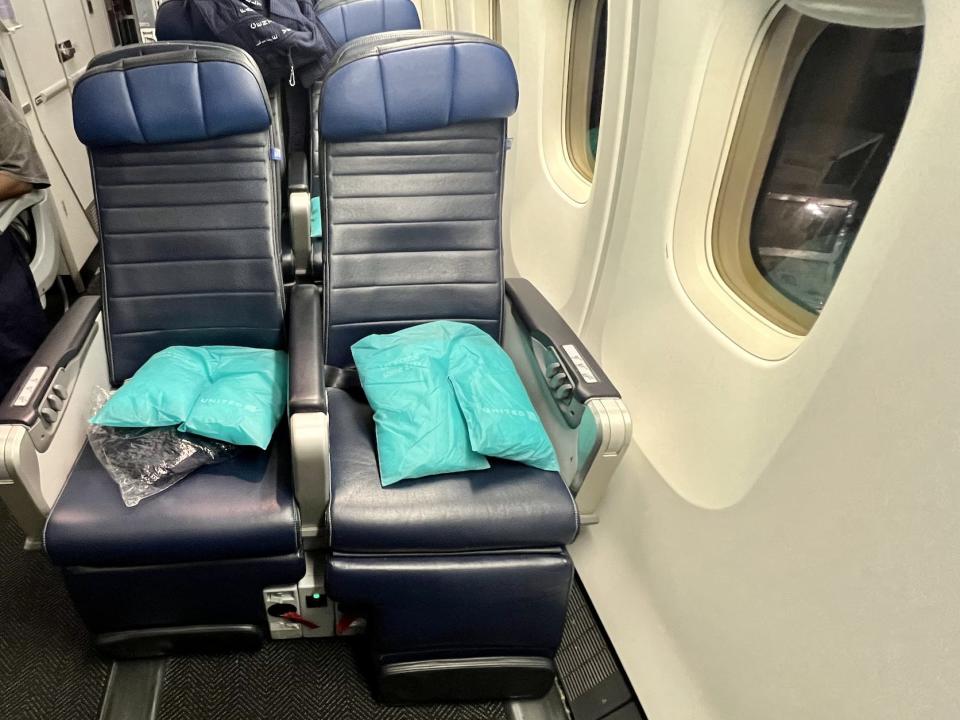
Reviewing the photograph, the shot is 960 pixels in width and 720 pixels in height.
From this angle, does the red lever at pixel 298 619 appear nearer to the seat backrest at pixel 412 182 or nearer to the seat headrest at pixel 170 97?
the seat backrest at pixel 412 182

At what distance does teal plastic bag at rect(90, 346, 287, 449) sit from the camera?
1.51 meters

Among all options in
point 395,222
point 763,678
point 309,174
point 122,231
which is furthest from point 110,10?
point 763,678

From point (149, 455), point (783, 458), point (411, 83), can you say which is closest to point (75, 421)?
point (149, 455)

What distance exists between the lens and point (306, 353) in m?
1.59

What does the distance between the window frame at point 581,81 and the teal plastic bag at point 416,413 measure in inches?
43.7

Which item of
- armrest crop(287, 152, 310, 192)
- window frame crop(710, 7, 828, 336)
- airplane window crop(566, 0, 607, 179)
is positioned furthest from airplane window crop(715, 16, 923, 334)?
armrest crop(287, 152, 310, 192)

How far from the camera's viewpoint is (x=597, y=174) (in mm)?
1898

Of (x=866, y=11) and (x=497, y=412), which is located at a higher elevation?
(x=866, y=11)

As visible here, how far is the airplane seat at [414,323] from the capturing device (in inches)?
57.4

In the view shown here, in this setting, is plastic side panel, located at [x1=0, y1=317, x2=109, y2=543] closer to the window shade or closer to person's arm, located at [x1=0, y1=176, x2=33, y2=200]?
person's arm, located at [x1=0, y1=176, x2=33, y2=200]

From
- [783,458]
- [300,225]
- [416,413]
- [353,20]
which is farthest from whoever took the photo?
[353,20]

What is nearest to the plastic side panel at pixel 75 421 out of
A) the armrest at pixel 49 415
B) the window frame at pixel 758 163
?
the armrest at pixel 49 415

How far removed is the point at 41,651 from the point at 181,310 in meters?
1.02

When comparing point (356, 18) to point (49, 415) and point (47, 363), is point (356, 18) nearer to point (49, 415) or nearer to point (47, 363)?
point (47, 363)
